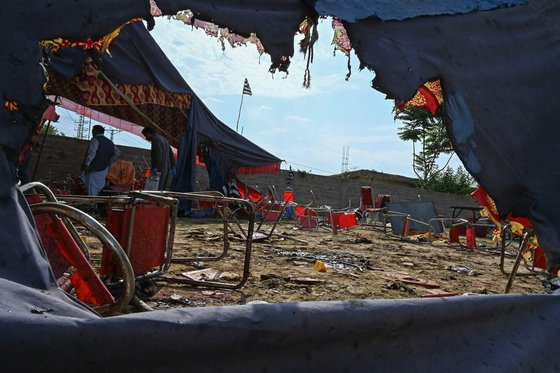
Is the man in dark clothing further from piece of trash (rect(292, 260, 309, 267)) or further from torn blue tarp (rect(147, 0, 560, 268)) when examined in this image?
torn blue tarp (rect(147, 0, 560, 268))

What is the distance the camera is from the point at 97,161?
8062 millimetres

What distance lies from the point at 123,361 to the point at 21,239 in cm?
79

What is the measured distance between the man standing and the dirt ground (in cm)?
219

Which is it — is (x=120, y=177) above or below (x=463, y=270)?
above

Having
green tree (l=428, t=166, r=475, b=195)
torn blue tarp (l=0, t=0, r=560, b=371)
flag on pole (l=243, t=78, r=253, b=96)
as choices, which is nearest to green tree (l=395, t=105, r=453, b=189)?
green tree (l=428, t=166, r=475, b=195)

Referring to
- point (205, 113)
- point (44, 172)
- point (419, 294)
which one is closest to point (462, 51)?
point (419, 294)

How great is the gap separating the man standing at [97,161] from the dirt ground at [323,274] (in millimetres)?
2189

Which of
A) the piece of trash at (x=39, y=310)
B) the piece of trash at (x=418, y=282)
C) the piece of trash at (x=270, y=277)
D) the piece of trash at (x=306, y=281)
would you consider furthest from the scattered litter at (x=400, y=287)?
the piece of trash at (x=39, y=310)

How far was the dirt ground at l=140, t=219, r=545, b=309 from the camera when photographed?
325 cm

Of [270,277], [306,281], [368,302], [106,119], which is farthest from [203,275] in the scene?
[106,119]

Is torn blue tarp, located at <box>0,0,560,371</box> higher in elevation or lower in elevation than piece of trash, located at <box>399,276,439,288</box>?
higher

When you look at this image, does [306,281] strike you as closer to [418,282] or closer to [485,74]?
[418,282]

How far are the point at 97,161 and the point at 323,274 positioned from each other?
18.5 ft

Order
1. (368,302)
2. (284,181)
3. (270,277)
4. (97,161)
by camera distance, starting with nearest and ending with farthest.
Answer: (368,302) < (270,277) < (97,161) < (284,181)
